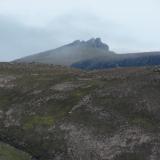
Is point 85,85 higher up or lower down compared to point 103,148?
higher up

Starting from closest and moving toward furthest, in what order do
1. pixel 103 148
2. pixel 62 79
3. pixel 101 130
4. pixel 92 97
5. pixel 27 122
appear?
1. pixel 103 148
2. pixel 101 130
3. pixel 27 122
4. pixel 92 97
5. pixel 62 79

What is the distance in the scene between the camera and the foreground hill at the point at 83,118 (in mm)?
71250

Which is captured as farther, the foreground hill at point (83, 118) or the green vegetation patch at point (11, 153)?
the foreground hill at point (83, 118)

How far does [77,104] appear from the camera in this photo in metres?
86.8

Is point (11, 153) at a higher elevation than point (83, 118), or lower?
lower

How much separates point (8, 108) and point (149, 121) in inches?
1119

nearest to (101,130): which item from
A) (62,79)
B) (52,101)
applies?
(52,101)

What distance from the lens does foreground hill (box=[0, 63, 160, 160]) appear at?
7125 cm

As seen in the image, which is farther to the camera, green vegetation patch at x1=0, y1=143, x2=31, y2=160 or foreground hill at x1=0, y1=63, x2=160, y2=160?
foreground hill at x1=0, y1=63, x2=160, y2=160

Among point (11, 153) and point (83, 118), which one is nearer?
point (11, 153)

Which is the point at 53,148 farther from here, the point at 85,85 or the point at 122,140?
the point at 85,85

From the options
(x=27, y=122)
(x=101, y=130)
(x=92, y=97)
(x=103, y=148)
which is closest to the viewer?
(x=103, y=148)

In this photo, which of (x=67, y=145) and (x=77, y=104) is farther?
(x=77, y=104)

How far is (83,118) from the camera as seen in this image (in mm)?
80938
